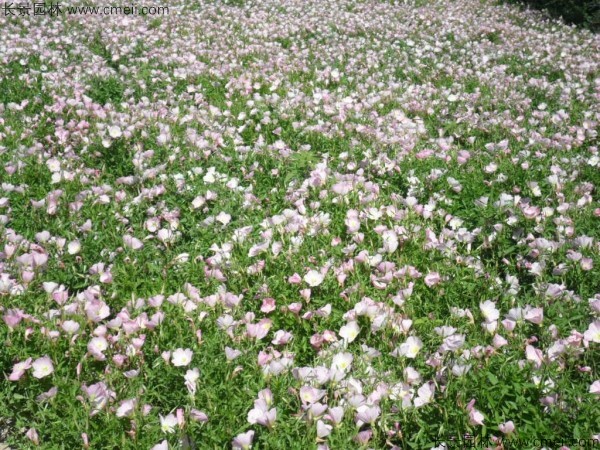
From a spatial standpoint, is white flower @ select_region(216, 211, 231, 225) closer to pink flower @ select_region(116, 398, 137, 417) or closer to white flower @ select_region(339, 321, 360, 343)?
white flower @ select_region(339, 321, 360, 343)

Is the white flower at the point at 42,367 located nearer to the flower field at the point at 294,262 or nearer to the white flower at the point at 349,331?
the flower field at the point at 294,262

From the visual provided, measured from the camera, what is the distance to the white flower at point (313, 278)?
3195mm

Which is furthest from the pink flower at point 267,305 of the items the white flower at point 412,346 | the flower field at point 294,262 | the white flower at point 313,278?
the white flower at point 412,346

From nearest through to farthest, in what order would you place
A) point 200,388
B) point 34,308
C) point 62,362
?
point 200,388
point 62,362
point 34,308

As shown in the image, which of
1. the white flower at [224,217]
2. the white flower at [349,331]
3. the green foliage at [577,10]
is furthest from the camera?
the green foliage at [577,10]

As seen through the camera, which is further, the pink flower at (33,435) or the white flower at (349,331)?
the white flower at (349,331)

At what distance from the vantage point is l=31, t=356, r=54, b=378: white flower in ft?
8.58

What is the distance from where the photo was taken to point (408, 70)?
8.18 metres

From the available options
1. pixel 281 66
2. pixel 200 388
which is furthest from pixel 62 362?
pixel 281 66

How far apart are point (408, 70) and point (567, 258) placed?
560 centimetres

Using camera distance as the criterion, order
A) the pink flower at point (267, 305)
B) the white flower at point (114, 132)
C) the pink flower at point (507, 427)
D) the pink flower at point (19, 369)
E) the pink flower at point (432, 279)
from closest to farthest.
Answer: the pink flower at point (507, 427) → the pink flower at point (19, 369) → the pink flower at point (267, 305) → the pink flower at point (432, 279) → the white flower at point (114, 132)

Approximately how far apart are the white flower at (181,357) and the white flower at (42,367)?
2.08 feet

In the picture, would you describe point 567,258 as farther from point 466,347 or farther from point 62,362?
point 62,362

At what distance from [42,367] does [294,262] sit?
5.30 ft
